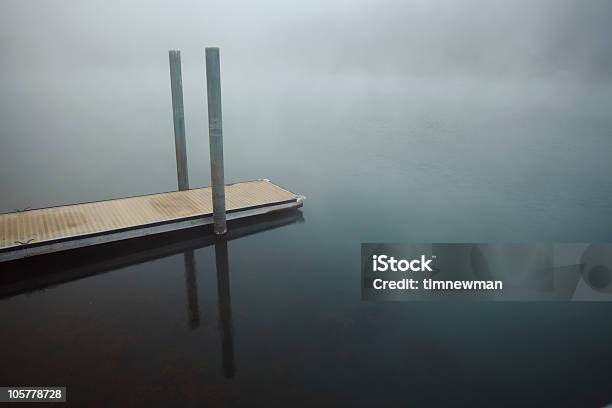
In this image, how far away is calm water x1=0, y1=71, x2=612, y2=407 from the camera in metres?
8.27

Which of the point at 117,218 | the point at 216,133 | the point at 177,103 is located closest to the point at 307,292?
the point at 216,133

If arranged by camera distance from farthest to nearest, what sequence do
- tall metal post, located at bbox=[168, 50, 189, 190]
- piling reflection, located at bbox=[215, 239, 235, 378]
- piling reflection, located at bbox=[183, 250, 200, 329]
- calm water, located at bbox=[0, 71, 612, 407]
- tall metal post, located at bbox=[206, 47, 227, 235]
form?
tall metal post, located at bbox=[168, 50, 189, 190], tall metal post, located at bbox=[206, 47, 227, 235], piling reflection, located at bbox=[183, 250, 200, 329], piling reflection, located at bbox=[215, 239, 235, 378], calm water, located at bbox=[0, 71, 612, 407]

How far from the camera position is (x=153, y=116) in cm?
3797

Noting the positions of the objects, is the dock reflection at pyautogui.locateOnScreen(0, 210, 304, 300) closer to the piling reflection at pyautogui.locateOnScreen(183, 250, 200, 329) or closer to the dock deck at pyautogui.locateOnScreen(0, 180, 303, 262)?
the piling reflection at pyautogui.locateOnScreen(183, 250, 200, 329)

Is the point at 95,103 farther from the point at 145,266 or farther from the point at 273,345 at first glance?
the point at 273,345

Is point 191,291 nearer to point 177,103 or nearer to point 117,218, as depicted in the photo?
point 117,218

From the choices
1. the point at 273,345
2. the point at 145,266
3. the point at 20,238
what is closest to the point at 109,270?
the point at 145,266

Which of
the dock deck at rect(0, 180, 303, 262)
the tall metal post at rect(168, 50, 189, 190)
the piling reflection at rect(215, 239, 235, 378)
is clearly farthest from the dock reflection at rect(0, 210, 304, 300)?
the tall metal post at rect(168, 50, 189, 190)

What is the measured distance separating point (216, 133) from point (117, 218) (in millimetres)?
4225

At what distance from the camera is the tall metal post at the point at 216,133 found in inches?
509

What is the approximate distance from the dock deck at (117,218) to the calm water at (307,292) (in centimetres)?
55

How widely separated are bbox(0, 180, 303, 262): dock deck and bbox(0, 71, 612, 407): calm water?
21.8 inches

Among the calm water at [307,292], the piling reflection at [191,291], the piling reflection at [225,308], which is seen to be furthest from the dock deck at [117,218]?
the piling reflection at [225,308]

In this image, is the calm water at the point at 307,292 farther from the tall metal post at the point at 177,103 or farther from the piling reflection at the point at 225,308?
the tall metal post at the point at 177,103
